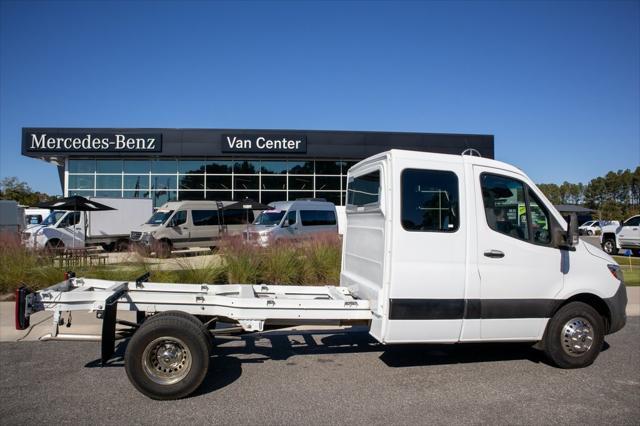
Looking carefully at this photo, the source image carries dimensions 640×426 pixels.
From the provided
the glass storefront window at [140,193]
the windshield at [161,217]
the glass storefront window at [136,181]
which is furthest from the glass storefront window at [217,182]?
the windshield at [161,217]

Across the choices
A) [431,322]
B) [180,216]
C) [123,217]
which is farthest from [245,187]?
[431,322]

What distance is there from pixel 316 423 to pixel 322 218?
1521 centimetres

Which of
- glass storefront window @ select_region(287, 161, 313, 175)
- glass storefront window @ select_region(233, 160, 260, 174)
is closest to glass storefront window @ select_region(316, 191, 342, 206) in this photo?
glass storefront window @ select_region(287, 161, 313, 175)

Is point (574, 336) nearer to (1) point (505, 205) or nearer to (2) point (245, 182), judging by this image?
(1) point (505, 205)

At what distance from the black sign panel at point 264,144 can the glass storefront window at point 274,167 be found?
1425 millimetres

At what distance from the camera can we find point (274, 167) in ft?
108

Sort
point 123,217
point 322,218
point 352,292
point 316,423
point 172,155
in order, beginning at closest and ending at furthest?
point 316,423
point 352,292
point 322,218
point 123,217
point 172,155

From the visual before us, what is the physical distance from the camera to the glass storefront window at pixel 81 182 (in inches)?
1232

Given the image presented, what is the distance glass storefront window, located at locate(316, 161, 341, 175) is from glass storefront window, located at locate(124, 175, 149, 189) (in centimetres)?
1148

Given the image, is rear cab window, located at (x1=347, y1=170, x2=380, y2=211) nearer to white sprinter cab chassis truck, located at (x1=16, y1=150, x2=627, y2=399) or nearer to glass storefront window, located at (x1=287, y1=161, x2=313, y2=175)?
white sprinter cab chassis truck, located at (x1=16, y1=150, x2=627, y2=399)

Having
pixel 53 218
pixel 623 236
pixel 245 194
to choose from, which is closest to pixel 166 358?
pixel 53 218

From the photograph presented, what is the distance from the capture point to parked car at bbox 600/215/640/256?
2186 cm

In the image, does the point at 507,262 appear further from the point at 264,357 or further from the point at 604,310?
the point at 264,357

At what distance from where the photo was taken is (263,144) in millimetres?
31422
